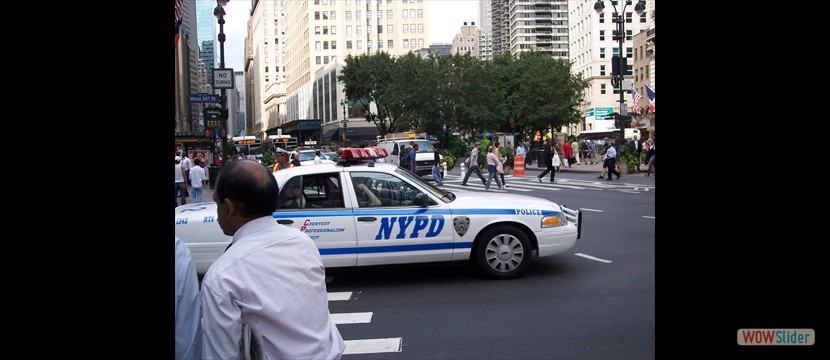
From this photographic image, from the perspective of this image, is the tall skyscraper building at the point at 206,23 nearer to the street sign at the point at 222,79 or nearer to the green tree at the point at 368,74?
the green tree at the point at 368,74

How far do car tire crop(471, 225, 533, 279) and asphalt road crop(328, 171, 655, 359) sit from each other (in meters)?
0.15

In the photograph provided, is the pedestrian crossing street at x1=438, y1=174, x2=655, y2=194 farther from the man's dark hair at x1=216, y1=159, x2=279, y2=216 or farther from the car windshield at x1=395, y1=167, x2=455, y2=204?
the man's dark hair at x1=216, y1=159, x2=279, y2=216

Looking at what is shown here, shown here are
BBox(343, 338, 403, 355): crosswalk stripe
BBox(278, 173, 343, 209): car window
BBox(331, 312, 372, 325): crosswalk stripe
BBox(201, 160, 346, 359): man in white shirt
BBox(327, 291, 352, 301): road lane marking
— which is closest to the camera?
BBox(201, 160, 346, 359): man in white shirt

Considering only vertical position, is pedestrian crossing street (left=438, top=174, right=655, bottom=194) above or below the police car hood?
below

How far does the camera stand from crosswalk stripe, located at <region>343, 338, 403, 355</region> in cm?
590

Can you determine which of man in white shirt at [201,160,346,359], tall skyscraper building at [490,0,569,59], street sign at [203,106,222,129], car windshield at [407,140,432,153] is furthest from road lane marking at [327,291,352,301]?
tall skyscraper building at [490,0,569,59]

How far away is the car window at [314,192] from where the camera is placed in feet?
26.7

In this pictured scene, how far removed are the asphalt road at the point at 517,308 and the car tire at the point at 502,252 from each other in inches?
5.9

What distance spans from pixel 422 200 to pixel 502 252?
1218 mm

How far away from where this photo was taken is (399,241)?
809 centimetres
